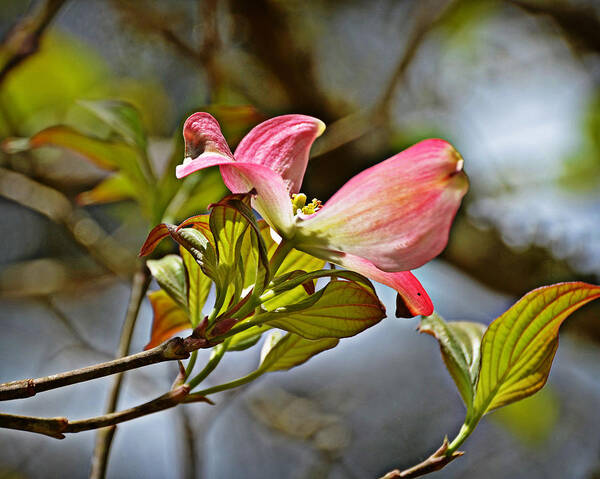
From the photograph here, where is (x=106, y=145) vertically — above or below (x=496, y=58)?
above

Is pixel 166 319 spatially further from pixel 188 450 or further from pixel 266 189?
pixel 188 450

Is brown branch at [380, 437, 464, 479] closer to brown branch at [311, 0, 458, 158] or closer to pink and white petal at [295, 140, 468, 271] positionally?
pink and white petal at [295, 140, 468, 271]

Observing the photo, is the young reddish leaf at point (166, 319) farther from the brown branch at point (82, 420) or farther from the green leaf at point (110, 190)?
the green leaf at point (110, 190)

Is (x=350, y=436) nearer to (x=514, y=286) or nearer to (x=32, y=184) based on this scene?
(x=514, y=286)

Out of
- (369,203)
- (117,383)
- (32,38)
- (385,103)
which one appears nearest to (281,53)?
(385,103)

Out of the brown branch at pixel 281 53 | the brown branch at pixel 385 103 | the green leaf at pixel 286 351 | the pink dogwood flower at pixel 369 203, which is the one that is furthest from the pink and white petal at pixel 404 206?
the brown branch at pixel 281 53

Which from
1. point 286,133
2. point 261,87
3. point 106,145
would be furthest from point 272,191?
point 261,87
